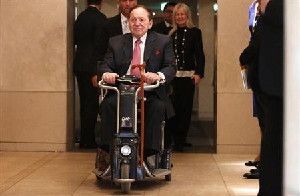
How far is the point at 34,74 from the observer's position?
752 cm

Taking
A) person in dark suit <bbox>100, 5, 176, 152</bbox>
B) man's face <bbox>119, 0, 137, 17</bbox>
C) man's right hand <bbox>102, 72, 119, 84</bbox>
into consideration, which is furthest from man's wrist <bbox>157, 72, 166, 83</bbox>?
man's face <bbox>119, 0, 137, 17</bbox>

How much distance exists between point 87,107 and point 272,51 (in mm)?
4604

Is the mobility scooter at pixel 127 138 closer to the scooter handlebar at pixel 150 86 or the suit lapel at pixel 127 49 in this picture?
the scooter handlebar at pixel 150 86

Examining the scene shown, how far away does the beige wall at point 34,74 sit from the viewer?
24.6 feet

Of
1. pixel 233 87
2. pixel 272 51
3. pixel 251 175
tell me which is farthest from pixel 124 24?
pixel 272 51

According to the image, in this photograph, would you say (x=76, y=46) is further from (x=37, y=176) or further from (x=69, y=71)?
(x=37, y=176)

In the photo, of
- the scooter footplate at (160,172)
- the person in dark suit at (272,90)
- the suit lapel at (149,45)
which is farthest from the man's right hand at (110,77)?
the person in dark suit at (272,90)

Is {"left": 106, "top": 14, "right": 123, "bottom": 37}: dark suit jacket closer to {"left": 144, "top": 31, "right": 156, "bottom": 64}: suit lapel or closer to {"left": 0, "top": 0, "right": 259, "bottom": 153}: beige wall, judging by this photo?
{"left": 144, "top": 31, "right": 156, "bottom": 64}: suit lapel

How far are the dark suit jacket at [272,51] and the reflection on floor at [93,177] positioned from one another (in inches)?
67.4

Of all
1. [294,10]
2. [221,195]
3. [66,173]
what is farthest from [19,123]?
[294,10]

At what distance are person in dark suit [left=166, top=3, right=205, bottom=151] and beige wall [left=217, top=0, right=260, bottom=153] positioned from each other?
44cm

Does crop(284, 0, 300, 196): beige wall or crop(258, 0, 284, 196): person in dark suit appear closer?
crop(284, 0, 300, 196): beige wall

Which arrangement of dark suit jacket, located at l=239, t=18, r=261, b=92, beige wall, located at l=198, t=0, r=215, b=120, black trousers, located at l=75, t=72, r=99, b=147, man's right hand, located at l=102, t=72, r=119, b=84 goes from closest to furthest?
1. dark suit jacket, located at l=239, t=18, r=261, b=92
2. man's right hand, located at l=102, t=72, r=119, b=84
3. black trousers, located at l=75, t=72, r=99, b=147
4. beige wall, located at l=198, t=0, r=215, b=120

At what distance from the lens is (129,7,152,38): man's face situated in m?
5.55
